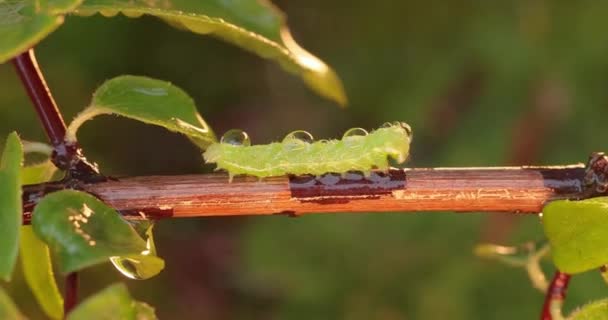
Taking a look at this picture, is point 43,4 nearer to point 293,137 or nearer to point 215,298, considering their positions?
point 293,137

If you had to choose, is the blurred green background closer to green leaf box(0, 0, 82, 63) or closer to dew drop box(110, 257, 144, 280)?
dew drop box(110, 257, 144, 280)

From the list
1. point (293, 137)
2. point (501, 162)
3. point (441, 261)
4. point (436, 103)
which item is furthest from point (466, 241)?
point (293, 137)

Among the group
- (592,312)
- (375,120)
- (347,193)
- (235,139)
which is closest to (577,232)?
(592,312)

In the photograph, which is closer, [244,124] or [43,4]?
[43,4]

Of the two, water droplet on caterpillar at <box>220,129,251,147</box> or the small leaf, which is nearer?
the small leaf

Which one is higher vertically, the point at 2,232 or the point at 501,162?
the point at 2,232

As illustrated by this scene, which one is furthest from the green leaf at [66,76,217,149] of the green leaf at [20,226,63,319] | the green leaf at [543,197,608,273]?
the green leaf at [543,197,608,273]
